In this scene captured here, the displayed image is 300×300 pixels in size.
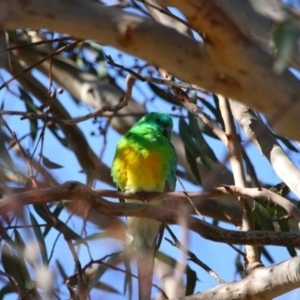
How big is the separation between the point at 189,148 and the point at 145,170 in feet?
0.87

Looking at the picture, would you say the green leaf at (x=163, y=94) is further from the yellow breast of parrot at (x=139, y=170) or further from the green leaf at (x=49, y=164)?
the green leaf at (x=49, y=164)

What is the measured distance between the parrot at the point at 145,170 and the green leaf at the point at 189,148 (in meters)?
0.09

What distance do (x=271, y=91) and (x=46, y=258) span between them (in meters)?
1.96

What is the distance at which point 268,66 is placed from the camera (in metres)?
1.10

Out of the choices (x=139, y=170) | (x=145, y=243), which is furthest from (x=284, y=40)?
(x=145, y=243)

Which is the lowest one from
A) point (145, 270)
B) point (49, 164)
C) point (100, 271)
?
point (100, 271)

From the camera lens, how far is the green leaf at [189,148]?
3572mm

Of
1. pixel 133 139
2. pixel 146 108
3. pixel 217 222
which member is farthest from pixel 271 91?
pixel 146 108

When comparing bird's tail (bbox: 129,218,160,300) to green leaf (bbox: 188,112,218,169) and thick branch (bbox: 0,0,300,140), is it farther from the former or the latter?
thick branch (bbox: 0,0,300,140)

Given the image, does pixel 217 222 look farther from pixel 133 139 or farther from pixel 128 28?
pixel 128 28

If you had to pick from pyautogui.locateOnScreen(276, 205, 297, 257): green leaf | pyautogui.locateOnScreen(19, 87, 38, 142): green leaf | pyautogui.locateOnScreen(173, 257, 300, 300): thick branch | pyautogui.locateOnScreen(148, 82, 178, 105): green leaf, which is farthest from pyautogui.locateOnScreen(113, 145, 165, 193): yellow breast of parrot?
pyautogui.locateOnScreen(173, 257, 300, 300): thick branch

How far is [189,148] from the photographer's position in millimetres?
3574

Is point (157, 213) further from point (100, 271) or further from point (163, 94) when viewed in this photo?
point (163, 94)

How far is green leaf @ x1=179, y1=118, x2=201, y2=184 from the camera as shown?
3.57 meters
